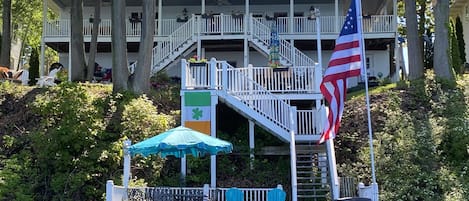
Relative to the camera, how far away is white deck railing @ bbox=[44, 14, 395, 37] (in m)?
23.5

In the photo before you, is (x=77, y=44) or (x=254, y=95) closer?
(x=254, y=95)

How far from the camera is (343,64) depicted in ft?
36.9

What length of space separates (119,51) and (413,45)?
34.5 feet

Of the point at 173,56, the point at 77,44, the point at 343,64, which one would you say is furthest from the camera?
the point at 173,56

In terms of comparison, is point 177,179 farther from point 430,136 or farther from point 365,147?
point 430,136

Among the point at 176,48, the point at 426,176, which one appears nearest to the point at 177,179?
the point at 426,176

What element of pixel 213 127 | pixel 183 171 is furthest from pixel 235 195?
pixel 213 127

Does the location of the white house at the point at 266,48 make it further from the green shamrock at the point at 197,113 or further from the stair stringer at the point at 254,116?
the green shamrock at the point at 197,113

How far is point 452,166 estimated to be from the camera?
45.0 feet

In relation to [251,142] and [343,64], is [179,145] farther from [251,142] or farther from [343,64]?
[251,142]

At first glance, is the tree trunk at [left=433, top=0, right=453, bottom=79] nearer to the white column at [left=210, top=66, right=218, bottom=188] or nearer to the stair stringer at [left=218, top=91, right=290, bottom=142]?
the stair stringer at [left=218, top=91, right=290, bottom=142]

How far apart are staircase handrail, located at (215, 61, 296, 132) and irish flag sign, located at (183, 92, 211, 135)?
2.00 ft

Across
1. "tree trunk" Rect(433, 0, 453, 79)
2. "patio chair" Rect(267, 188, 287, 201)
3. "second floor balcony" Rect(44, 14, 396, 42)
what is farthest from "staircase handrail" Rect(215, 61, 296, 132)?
"second floor balcony" Rect(44, 14, 396, 42)

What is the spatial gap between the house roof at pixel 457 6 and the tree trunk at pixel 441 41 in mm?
12889
